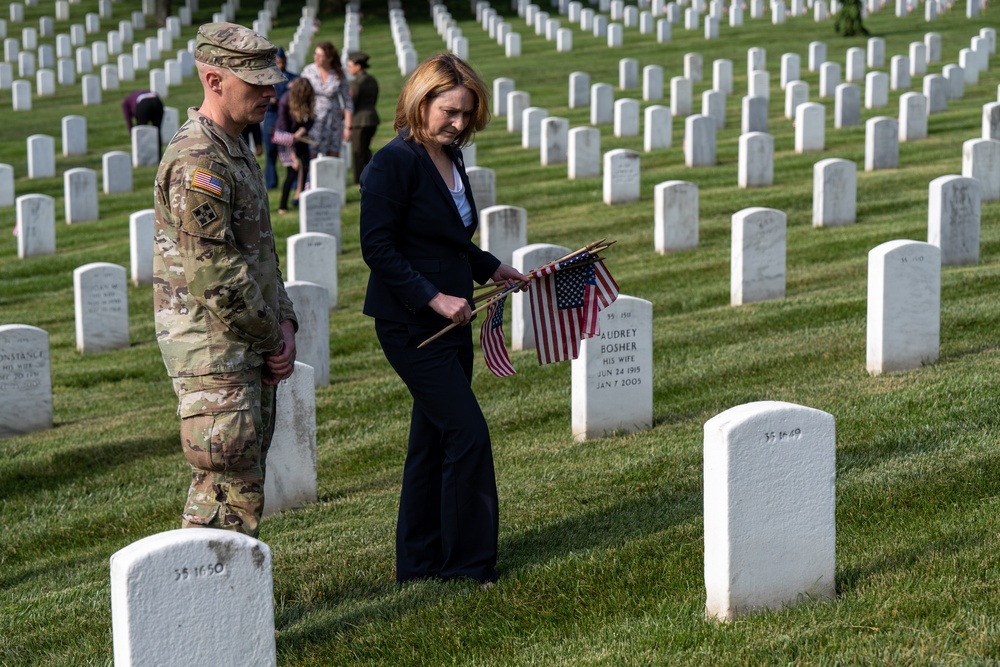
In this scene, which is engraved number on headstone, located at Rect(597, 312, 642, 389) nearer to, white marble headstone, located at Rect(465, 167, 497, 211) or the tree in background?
white marble headstone, located at Rect(465, 167, 497, 211)

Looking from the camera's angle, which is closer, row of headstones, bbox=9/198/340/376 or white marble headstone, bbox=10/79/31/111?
row of headstones, bbox=9/198/340/376

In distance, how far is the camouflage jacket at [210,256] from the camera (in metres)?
4.42

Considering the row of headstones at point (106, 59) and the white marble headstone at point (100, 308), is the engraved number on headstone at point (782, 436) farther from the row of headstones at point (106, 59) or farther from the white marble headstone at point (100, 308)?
the row of headstones at point (106, 59)

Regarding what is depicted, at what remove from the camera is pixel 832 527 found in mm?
4934

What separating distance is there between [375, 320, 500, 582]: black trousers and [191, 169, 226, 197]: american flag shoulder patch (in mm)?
1094

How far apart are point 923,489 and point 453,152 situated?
8.56 feet

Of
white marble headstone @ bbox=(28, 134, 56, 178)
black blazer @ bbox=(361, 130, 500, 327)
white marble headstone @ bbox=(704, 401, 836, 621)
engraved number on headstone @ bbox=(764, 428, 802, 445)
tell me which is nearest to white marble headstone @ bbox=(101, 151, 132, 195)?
white marble headstone @ bbox=(28, 134, 56, 178)

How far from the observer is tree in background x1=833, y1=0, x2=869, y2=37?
3562cm

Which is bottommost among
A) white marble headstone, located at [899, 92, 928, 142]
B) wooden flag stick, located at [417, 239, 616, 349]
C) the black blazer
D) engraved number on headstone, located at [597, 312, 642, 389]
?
engraved number on headstone, located at [597, 312, 642, 389]

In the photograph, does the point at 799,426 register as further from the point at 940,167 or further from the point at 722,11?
the point at 722,11

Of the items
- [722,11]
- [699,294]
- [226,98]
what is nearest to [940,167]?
[699,294]

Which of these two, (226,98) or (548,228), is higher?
(226,98)

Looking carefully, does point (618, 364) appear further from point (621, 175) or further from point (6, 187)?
point (6, 187)

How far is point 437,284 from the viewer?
5277 millimetres
